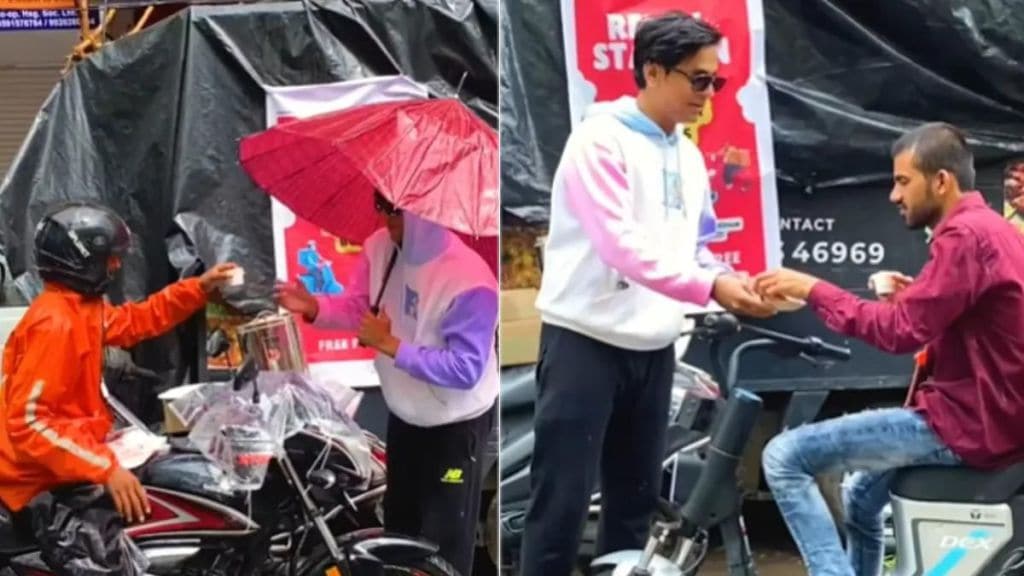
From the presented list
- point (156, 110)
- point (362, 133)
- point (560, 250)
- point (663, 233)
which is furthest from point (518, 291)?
point (156, 110)

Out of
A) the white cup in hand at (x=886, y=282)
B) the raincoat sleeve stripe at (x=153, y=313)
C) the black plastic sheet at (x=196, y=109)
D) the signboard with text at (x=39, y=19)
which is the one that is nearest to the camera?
the white cup in hand at (x=886, y=282)

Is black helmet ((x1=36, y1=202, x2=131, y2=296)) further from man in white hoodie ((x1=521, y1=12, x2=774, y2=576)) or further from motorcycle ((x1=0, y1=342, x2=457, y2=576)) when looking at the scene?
man in white hoodie ((x1=521, y1=12, x2=774, y2=576))

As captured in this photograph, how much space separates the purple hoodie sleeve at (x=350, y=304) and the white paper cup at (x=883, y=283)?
96cm

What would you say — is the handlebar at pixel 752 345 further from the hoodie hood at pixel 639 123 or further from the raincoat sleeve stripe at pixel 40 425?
the raincoat sleeve stripe at pixel 40 425

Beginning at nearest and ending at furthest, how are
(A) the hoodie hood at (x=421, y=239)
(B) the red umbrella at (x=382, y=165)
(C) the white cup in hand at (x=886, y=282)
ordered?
(C) the white cup in hand at (x=886, y=282)
(B) the red umbrella at (x=382, y=165)
(A) the hoodie hood at (x=421, y=239)

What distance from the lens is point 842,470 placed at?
2.12 m

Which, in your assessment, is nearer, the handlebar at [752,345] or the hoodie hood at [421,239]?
the handlebar at [752,345]

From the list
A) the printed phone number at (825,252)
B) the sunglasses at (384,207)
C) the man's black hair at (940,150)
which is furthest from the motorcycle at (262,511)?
the man's black hair at (940,150)

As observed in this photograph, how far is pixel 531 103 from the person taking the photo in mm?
2156

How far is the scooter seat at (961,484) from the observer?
2.03m

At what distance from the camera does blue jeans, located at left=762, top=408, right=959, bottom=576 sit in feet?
6.88

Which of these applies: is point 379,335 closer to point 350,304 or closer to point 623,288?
point 350,304

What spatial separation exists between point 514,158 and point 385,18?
0.76 metres

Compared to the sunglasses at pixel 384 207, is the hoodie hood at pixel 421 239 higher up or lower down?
lower down
